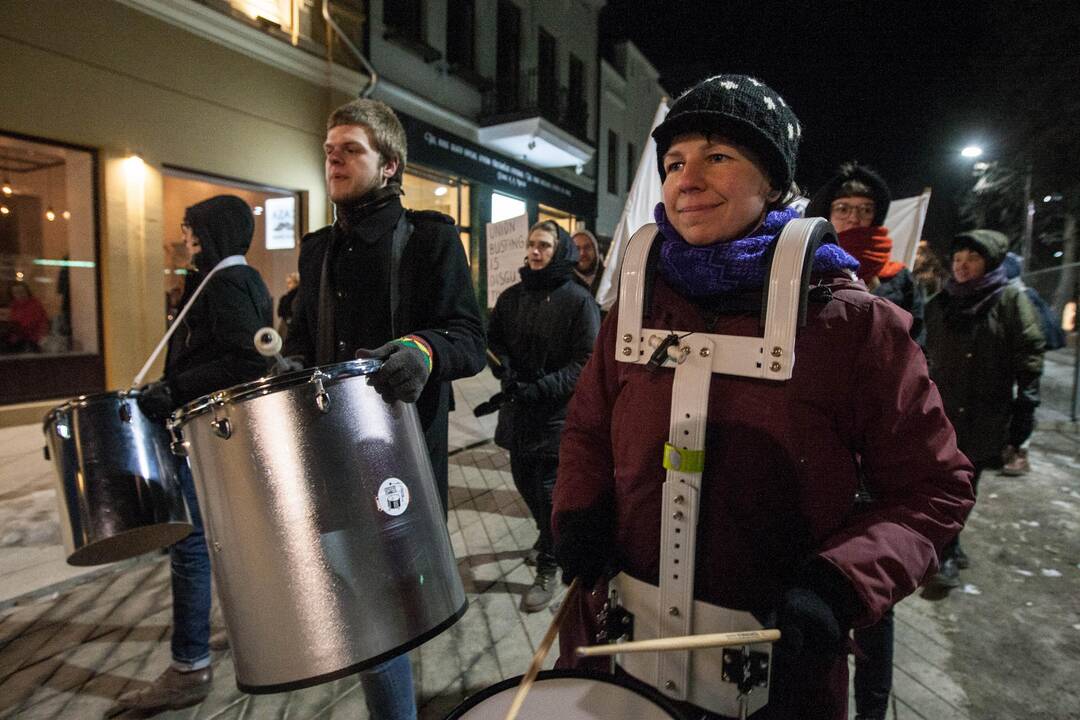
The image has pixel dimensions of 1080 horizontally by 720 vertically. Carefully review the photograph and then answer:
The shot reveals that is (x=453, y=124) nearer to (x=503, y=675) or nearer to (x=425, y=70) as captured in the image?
(x=425, y=70)

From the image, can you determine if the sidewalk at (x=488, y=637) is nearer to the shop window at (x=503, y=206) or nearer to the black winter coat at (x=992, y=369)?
the black winter coat at (x=992, y=369)

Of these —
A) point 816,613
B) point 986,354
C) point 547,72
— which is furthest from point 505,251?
point 547,72

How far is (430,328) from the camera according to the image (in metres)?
2.04

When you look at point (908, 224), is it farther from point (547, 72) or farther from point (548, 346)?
point (547, 72)

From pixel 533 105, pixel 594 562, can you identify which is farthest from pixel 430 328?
pixel 533 105

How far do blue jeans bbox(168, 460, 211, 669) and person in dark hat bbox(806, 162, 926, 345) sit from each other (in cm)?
313

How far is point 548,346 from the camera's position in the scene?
3859 millimetres

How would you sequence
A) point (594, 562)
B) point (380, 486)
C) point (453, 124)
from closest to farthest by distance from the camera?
point (594, 562) → point (380, 486) → point (453, 124)

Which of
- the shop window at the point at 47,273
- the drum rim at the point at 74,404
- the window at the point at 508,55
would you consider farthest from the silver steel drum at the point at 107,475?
the window at the point at 508,55

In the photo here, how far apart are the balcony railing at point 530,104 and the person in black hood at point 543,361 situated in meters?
10.2

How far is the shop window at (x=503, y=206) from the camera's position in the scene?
13.9 m

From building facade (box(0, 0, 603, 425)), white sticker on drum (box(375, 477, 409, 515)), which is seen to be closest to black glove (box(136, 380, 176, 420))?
white sticker on drum (box(375, 477, 409, 515))

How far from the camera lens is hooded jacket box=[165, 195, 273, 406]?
2.52 m

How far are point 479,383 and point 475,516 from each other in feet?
19.1
